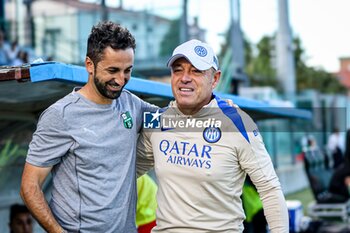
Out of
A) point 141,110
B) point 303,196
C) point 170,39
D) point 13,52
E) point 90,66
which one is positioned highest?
point 170,39

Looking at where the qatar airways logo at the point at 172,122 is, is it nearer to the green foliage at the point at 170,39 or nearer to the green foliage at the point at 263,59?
the green foliage at the point at 170,39

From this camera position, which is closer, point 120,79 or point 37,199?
point 37,199

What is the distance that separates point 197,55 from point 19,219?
10.9ft

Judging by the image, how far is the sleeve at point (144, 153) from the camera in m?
4.16

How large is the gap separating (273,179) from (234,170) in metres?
0.22

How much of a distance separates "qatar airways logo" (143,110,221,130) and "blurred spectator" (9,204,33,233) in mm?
2767

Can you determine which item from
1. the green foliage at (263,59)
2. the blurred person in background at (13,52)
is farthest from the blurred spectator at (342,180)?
the green foliage at (263,59)

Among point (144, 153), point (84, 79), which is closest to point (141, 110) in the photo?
point (144, 153)

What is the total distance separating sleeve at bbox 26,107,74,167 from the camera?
3703 millimetres

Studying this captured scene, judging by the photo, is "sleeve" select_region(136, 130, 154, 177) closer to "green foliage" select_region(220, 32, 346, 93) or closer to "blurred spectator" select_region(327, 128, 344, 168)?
"blurred spectator" select_region(327, 128, 344, 168)

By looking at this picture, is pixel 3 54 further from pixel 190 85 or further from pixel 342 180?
pixel 190 85

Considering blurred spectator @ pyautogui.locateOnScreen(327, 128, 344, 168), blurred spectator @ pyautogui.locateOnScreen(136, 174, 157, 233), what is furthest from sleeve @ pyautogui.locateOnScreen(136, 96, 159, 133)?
blurred spectator @ pyautogui.locateOnScreen(327, 128, 344, 168)

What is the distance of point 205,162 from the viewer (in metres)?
3.81

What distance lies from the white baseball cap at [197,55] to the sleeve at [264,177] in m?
0.37
